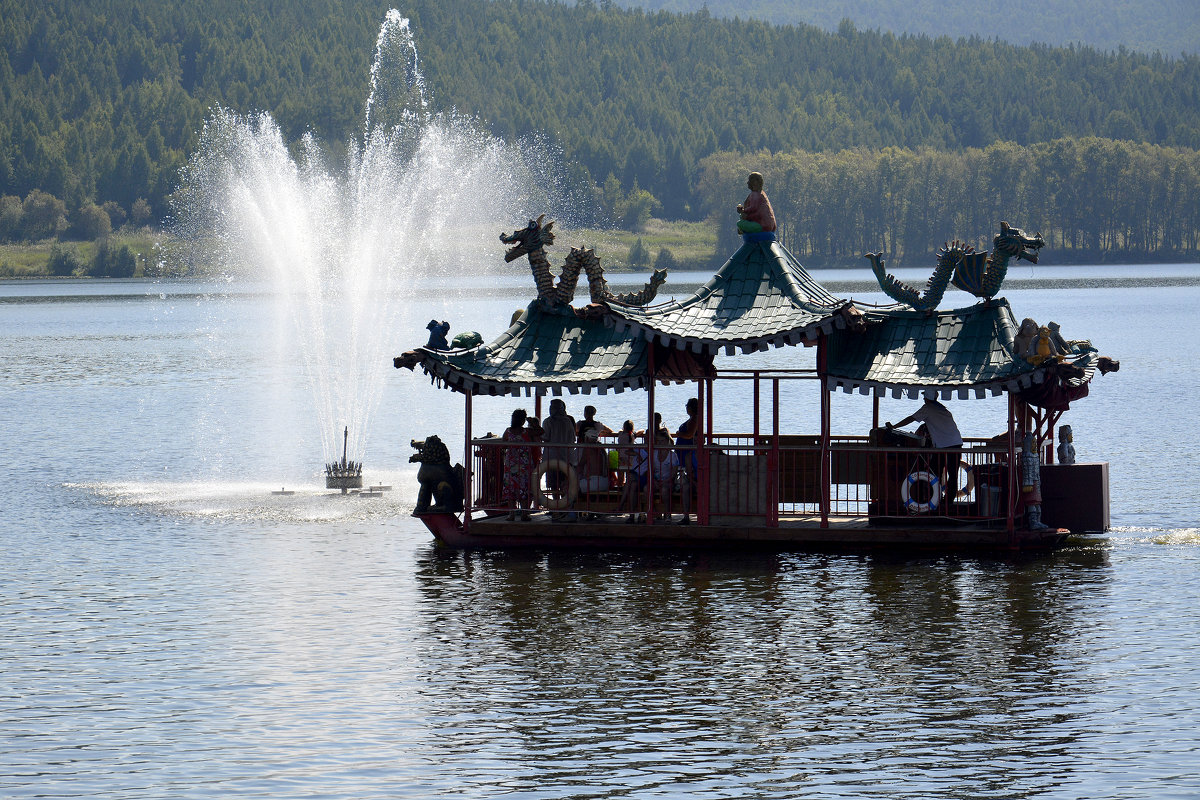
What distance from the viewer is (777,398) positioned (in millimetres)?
26266

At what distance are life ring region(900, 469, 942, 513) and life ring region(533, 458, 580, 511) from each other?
17.9ft

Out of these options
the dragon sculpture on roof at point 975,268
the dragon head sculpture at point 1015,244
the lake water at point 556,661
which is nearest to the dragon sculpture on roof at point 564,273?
the dragon sculpture on roof at point 975,268

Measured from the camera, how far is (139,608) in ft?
79.7

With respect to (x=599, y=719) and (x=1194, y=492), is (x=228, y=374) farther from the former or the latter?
(x=599, y=719)

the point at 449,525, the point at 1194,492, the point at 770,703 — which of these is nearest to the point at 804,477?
the point at 449,525

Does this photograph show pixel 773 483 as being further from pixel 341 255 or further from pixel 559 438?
pixel 341 255

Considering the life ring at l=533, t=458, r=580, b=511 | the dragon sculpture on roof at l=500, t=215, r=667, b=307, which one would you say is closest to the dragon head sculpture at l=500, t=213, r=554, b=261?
the dragon sculpture on roof at l=500, t=215, r=667, b=307

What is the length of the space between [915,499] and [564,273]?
7106 mm

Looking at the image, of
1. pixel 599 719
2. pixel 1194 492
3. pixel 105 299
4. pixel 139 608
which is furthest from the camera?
pixel 105 299

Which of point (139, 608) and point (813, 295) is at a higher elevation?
point (813, 295)

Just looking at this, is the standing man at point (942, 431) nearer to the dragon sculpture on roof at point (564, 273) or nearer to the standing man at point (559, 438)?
the dragon sculpture on roof at point (564, 273)

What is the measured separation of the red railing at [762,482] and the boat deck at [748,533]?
24 cm

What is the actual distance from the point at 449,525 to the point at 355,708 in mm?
9389

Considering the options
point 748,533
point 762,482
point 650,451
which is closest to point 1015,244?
point 762,482
